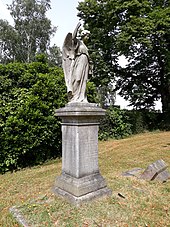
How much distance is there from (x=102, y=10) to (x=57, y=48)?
26.0 ft

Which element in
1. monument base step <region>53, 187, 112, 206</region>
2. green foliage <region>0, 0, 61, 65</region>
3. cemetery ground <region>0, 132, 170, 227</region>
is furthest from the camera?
green foliage <region>0, 0, 61, 65</region>

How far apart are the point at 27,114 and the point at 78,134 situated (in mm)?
3329

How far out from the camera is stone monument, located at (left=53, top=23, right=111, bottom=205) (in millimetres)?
3518

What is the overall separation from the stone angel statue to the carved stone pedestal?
0.97 feet

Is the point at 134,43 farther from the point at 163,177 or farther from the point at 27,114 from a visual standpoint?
the point at 163,177

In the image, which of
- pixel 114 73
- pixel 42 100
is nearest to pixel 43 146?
pixel 42 100

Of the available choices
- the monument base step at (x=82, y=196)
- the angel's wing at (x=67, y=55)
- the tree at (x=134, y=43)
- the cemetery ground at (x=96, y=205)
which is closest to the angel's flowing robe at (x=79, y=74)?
the angel's wing at (x=67, y=55)

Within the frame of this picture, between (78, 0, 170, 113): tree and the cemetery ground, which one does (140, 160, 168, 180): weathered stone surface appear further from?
(78, 0, 170, 113): tree

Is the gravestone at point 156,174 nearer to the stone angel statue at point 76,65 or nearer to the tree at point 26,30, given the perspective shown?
the stone angel statue at point 76,65

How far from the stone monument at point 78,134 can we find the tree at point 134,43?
32.3 ft

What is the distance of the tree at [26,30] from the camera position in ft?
63.7

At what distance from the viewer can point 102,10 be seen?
590 inches

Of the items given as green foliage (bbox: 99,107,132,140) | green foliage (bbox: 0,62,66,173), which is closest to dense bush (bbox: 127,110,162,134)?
green foliage (bbox: 99,107,132,140)

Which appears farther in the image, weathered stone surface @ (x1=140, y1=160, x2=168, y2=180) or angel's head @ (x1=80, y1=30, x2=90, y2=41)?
weathered stone surface @ (x1=140, y1=160, x2=168, y2=180)
